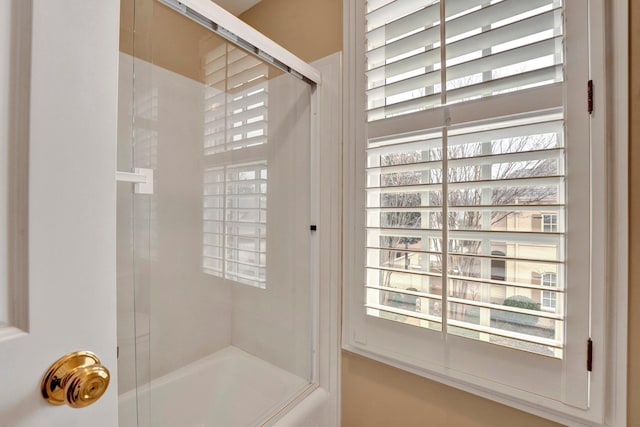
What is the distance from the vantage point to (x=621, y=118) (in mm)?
681

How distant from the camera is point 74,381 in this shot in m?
0.37

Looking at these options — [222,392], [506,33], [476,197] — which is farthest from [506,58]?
[222,392]

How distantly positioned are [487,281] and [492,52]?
674mm

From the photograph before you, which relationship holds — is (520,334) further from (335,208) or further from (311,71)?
(311,71)

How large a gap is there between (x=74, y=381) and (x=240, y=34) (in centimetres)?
94

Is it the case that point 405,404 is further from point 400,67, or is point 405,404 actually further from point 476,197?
point 400,67

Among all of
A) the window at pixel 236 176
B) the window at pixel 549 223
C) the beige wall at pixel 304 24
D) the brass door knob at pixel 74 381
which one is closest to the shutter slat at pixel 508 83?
the window at pixel 549 223

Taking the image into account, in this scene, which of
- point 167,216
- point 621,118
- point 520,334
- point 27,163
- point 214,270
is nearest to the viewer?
point 27,163

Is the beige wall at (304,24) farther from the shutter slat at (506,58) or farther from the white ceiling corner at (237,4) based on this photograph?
the shutter slat at (506,58)

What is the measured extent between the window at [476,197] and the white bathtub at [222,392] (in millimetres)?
378

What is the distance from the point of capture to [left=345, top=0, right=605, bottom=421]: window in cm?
74

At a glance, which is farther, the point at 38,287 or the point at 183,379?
the point at 183,379

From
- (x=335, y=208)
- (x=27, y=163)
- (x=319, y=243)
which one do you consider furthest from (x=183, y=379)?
(x=27, y=163)

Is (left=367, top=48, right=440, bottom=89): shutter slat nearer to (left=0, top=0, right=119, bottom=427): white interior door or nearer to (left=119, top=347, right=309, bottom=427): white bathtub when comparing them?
(left=0, top=0, right=119, bottom=427): white interior door
